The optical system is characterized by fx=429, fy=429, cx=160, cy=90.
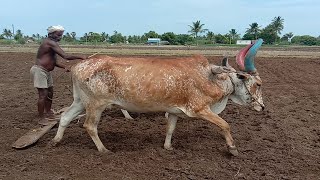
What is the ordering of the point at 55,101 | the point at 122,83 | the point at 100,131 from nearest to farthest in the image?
the point at 122,83
the point at 100,131
the point at 55,101

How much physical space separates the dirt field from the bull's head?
847 millimetres

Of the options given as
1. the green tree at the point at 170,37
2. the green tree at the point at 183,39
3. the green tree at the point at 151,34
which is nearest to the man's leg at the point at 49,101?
the green tree at the point at 183,39

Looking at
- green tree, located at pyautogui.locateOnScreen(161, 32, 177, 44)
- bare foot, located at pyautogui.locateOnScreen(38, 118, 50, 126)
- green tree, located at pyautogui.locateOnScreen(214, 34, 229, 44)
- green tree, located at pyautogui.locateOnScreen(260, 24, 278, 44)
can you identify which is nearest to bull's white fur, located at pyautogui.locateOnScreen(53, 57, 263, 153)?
bare foot, located at pyautogui.locateOnScreen(38, 118, 50, 126)

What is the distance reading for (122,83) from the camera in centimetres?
702

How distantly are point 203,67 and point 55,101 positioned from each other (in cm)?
623

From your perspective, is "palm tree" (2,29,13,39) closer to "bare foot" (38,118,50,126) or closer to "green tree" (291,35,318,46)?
"green tree" (291,35,318,46)

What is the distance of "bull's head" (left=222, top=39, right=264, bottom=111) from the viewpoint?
743cm

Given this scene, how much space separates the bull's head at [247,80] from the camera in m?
7.43

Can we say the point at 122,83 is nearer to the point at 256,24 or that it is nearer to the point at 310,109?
the point at 310,109

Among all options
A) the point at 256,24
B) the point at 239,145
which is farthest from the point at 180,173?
the point at 256,24

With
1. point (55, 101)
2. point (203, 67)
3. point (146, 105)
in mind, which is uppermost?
point (203, 67)

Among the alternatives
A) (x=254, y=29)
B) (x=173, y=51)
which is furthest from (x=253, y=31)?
(x=173, y=51)

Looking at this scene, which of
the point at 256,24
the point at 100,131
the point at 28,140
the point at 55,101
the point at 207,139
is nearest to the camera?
the point at 28,140

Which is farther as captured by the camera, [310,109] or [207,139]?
[310,109]
